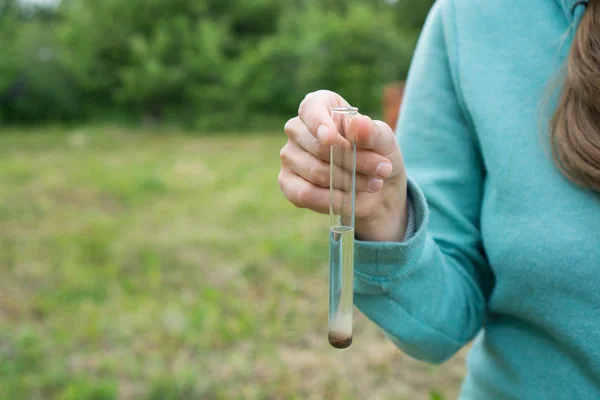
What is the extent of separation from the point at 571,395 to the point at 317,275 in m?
2.70

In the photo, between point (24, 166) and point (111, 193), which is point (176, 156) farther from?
point (111, 193)

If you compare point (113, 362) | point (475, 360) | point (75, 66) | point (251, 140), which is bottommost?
point (251, 140)

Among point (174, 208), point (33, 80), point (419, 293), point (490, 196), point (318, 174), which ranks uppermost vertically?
point (318, 174)

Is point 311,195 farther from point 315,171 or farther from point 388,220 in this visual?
point 388,220

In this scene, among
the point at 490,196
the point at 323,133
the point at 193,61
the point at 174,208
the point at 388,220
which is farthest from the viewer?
the point at 193,61

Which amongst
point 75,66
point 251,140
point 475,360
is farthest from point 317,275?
point 75,66

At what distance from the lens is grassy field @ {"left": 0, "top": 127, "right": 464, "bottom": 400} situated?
238cm

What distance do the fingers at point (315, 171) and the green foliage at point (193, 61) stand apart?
1048 cm

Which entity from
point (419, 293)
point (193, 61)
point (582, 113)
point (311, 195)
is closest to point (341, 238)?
point (311, 195)

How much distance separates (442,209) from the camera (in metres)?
0.93

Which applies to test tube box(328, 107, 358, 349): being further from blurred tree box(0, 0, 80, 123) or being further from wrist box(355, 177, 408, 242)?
blurred tree box(0, 0, 80, 123)

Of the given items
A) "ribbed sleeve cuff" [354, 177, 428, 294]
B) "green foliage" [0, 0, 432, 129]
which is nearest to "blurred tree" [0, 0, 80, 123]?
"green foliage" [0, 0, 432, 129]

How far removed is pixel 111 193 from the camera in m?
5.48

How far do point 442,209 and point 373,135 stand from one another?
0.32 m
